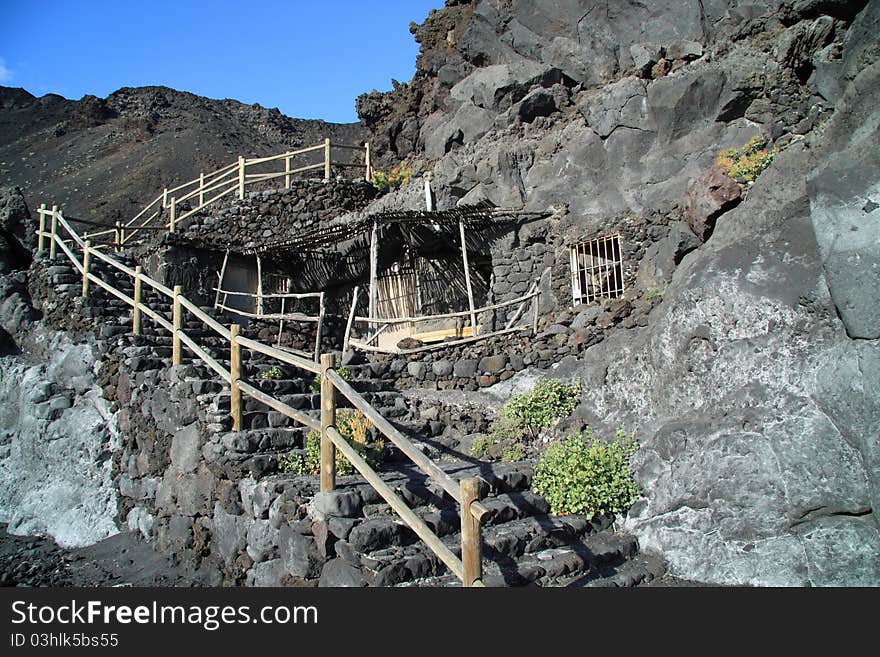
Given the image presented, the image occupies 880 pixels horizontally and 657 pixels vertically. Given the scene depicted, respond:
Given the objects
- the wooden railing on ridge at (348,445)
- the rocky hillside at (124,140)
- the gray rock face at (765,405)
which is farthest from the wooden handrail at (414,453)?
the rocky hillside at (124,140)

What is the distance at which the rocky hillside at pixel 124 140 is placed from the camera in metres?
34.9

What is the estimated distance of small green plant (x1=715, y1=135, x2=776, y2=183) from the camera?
9.89 m

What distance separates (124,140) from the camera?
4388 cm

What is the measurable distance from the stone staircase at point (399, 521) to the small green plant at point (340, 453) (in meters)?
0.18

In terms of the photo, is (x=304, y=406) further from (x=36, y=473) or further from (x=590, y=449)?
(x=36, y=473)

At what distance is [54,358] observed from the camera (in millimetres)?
10539

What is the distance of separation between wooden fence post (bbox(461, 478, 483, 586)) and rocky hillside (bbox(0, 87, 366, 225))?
102ft

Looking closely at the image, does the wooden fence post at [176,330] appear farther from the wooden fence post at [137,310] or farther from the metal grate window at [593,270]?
the metal grate window at [593,270]

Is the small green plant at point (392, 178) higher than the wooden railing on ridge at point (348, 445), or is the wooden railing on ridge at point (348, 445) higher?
the small green plant at point (392, 178)

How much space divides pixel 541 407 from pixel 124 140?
149 ft

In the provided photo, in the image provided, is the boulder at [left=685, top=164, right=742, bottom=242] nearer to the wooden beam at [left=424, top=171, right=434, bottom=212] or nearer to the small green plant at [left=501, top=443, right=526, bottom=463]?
the small green plant at [left=501, top=443, right=526, bottom=463]

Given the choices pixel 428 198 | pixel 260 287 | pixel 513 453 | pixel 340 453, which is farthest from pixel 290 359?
pixel 260 287

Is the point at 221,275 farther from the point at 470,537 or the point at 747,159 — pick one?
the point at 470,537

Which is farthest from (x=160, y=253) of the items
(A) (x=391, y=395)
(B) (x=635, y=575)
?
(B) (x=635, y=575)
